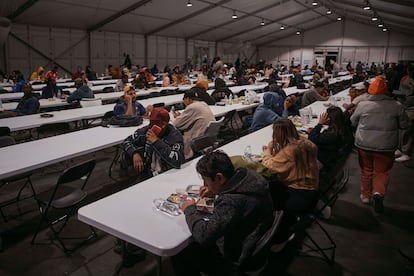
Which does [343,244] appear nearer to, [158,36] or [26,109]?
[26,109]

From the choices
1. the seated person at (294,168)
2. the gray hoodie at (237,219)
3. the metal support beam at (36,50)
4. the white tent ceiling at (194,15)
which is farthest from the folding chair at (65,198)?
the metal support beam at (36,50)

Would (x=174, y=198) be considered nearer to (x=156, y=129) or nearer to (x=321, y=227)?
(x=156, y=129)

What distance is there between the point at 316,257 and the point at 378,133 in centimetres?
168

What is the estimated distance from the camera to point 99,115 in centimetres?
580

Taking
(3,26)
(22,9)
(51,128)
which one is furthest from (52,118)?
(22,9)

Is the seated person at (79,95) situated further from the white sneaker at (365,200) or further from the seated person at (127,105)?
the white sneaker at (365,200)

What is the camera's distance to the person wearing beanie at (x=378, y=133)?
4031 mm

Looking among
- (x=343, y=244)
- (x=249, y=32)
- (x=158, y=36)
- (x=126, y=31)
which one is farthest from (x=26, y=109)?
(x=249, y=32)

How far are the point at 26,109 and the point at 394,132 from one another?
18.8 ft

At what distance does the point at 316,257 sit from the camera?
127 inches

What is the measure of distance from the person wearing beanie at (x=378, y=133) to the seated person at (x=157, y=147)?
2232 mm

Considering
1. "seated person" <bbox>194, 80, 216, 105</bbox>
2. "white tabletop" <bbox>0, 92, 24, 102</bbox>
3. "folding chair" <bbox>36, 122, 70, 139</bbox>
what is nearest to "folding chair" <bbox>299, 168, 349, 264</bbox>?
"folding chair" <bbox>36, 122, 70, 139</bbox>

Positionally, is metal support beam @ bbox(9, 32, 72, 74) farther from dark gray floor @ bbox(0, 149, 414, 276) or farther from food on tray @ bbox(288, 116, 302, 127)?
food on tray @ bbox(288, 116, 302, 127)

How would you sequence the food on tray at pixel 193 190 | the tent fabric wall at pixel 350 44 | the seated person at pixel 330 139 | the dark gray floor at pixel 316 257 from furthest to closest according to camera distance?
the tent fabric wall at pixel 350 44 → the seated person at pixel 330 139 → the dark gray floor at pixel 316 257 → the food on tray at pixel 193 190
